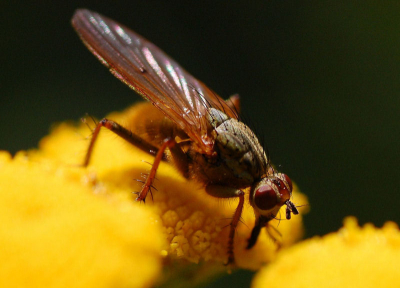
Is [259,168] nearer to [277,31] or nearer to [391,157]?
[391,157]

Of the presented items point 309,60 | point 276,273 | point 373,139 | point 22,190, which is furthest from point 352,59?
point 22,190

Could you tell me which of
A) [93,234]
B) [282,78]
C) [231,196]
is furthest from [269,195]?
Result: [282,78]

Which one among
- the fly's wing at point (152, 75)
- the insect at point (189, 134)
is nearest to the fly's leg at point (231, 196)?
the insect at point (189, 134)

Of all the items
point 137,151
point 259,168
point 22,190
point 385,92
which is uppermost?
point 385,92

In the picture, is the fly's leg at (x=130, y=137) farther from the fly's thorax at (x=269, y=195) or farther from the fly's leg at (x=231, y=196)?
the fly's thorax at (x=269, y=195)

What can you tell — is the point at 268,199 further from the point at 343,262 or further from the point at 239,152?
the point at 343,262
